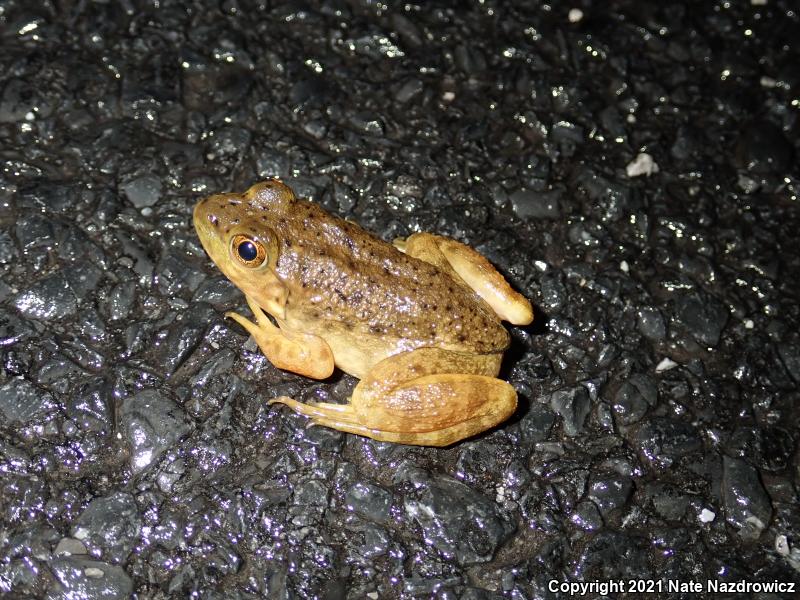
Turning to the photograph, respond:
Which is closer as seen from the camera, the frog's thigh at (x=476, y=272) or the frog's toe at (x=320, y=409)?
the frog's toe at (x=320, y=409)

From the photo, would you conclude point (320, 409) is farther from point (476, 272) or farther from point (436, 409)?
point (476, 272)

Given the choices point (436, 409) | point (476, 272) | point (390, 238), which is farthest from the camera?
point (390, 238)

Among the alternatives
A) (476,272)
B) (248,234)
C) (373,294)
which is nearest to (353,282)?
(373,294)

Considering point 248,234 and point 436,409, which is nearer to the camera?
point 436,409

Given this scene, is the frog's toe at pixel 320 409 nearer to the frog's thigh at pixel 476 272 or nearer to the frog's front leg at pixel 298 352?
the frog's front leg at pixel 298 352

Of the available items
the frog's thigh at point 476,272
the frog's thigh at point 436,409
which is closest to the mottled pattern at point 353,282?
the frog's thigh at point 476,272

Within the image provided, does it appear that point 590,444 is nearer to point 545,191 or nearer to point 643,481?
point 643,481
